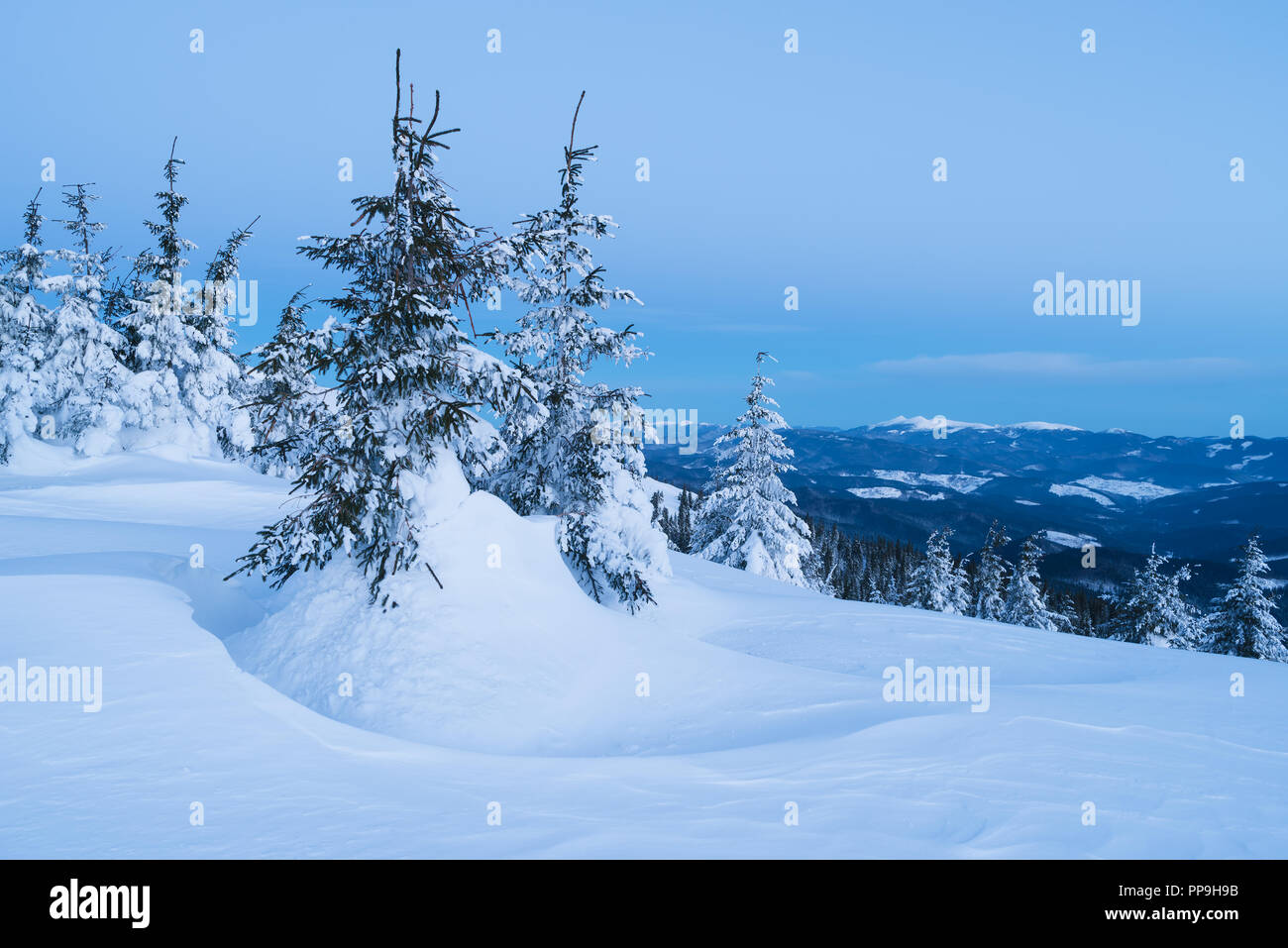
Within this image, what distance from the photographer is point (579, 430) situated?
1412 cm

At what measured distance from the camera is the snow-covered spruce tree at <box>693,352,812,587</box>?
27.6 m

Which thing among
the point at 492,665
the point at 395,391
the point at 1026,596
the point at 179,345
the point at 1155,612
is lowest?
the point at 1155,612

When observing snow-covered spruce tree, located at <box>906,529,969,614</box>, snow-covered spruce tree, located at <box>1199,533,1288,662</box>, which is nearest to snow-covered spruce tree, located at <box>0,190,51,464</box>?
snow-covered spruce tree, located at <box>906,529,969,614</box>

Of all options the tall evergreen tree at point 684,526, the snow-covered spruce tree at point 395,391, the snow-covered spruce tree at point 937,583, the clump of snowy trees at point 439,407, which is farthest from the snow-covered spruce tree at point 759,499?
the tall evergreen tree at point 684,526

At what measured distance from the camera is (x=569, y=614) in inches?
418

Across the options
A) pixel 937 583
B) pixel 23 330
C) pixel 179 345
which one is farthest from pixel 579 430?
pixel 937 583

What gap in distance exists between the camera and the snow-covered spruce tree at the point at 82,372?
28.0 meters

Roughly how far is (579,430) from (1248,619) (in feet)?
106

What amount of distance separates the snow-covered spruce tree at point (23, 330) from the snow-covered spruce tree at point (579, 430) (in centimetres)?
2713

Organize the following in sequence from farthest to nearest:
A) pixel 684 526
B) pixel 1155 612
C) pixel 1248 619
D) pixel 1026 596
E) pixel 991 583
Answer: pixel 684 526 < pixel 991 583 < pixel 1026 596 < pixel 1155 612 < pixel 1248 619

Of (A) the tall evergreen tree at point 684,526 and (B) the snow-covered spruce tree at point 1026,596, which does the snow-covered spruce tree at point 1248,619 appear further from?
→ (A) the tall evergreen tree at point 684,526

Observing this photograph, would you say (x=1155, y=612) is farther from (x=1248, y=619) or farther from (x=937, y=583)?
(x=937, y=583)

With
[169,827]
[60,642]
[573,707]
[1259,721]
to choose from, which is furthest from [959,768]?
[60,642]
